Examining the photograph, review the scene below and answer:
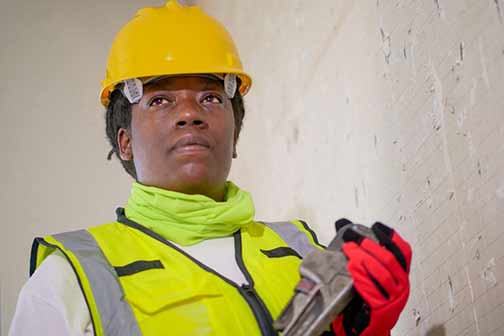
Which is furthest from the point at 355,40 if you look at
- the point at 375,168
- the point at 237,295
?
the point at 237,295

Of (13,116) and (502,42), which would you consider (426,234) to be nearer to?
(502,42)

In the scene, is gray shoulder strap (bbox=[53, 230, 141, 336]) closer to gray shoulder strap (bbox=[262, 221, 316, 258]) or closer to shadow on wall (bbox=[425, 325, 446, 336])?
gray shoulder strap (bbox=[262, 221, 316, 258])

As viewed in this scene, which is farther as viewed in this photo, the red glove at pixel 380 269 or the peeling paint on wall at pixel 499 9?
the peeling paint on wall at pixel 499 9

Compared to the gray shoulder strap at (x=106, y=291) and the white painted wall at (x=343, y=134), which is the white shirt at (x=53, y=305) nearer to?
the gray shoulder strap at (x=106, y=291)

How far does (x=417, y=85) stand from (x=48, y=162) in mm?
2153

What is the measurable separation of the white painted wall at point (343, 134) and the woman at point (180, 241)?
0.21 metres

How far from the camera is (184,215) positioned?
135 centimetres

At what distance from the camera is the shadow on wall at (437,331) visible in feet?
4.09

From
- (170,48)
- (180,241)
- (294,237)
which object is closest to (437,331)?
(294,237)

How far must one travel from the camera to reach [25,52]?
3221 mm

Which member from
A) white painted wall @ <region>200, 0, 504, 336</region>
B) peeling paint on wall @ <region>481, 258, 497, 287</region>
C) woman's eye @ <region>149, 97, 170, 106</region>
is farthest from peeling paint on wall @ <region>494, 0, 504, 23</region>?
woman's eye @ <region>149, 97, 170, 106</region>

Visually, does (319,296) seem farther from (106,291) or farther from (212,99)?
(212,99)

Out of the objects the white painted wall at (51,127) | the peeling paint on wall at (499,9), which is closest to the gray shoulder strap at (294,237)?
the peeling paint on wall at (499,9)

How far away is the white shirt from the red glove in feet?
1.46
